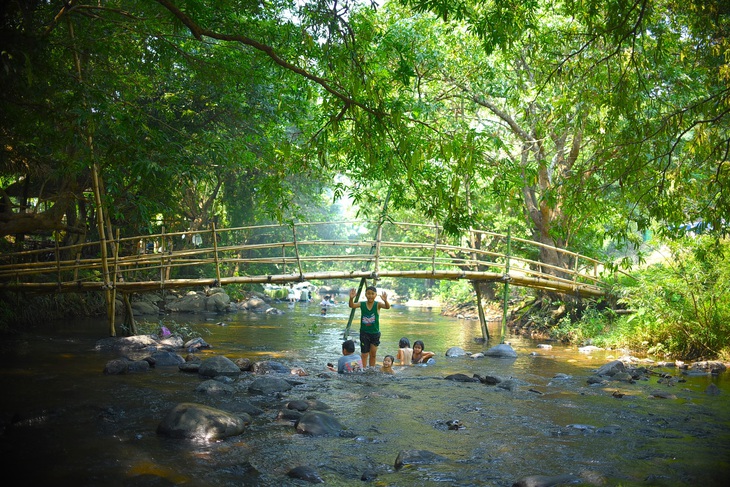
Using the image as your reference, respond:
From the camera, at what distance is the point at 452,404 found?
6.75 metres

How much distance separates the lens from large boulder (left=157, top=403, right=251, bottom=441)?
479 cm

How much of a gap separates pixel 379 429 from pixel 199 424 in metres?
1.71

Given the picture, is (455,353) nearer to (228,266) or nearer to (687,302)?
(687,302)

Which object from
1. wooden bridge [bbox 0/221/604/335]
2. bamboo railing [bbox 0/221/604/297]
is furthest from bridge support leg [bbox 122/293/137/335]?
bamboo railing [bbox 0/221/604/297]

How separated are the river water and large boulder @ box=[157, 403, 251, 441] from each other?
13cm

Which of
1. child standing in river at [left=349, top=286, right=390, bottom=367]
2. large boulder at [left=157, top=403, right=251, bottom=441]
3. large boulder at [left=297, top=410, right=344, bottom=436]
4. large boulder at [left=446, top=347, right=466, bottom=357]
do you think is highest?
child standing in river at [left=349, top=286, right=390, bottom=367]

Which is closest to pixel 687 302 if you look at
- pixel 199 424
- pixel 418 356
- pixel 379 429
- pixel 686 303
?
pixel 686 303

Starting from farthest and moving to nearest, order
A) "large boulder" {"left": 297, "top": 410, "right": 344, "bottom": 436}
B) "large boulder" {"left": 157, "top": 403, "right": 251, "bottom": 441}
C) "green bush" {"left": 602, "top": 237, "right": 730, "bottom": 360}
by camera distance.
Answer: "green bush" {"left": 602, "top": 237, "right": 730, "bottom": 360} < "large boulder" {"left": 297, "top": 410, "right": 344, "bottom": 436} < "large boulder" {"left": 157, "top": 403, "right": 251, "bottom": 441}

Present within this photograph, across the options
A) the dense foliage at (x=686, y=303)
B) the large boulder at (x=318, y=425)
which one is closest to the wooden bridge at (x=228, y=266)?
the dense foliage at (x=686, y=303)

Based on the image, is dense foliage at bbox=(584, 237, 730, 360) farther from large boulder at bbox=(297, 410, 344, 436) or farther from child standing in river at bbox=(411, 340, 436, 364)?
large boulder at bbox=(297, 410, 344, 436)

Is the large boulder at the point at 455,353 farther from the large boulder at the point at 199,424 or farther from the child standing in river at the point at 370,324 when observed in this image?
the large boulder at the point at 199,424

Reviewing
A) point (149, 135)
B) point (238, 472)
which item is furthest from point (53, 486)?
point (149, 135)

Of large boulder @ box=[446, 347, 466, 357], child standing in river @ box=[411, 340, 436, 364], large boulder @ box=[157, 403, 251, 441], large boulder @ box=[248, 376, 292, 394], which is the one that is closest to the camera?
large boulder @ box=[157, 403, 251, 441]

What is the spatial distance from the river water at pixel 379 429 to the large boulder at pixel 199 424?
13 cm
